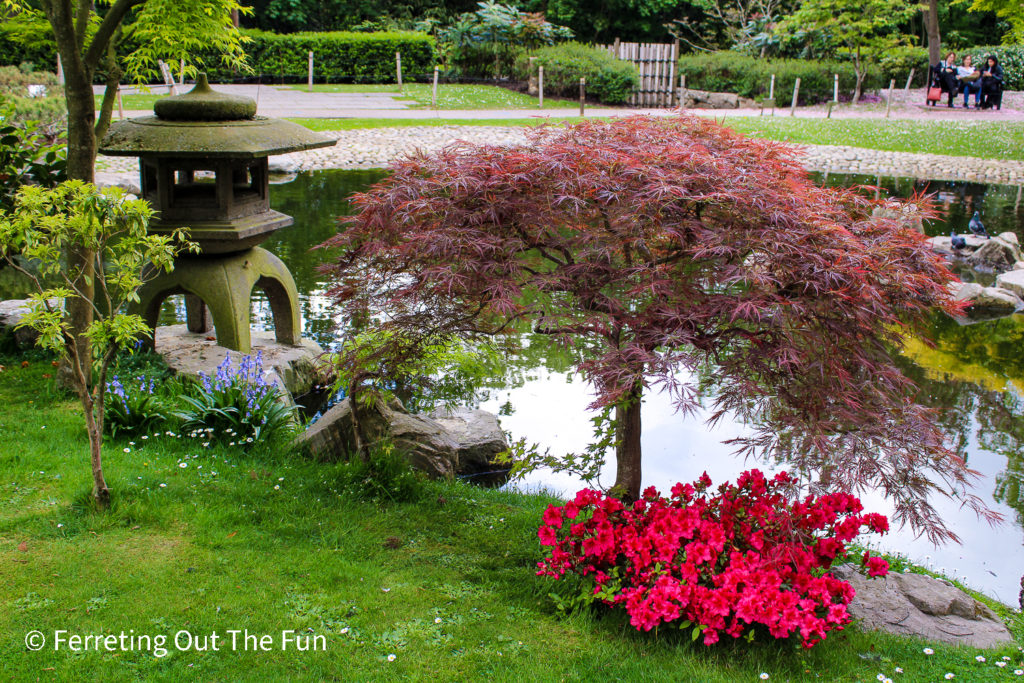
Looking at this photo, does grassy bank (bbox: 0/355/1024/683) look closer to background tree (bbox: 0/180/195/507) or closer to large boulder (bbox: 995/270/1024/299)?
background tree (bbox: 0/180/195/507)

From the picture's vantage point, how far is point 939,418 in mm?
7816

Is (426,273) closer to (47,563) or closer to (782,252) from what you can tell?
(782,252)

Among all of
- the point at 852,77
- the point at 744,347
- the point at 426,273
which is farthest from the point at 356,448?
the point at 852,77

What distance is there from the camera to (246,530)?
4551mm

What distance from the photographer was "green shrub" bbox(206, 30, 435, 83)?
99.8ft

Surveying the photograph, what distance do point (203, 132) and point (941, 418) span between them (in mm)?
6979

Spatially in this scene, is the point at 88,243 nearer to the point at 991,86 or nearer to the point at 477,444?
the point at 477,444

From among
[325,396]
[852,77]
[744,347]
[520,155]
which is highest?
[852,77]

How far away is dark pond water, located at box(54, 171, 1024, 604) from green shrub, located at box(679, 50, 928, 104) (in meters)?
21.1

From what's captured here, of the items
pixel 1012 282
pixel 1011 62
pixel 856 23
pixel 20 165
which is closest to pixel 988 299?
pixel 1012 282

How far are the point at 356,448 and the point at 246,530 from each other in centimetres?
132

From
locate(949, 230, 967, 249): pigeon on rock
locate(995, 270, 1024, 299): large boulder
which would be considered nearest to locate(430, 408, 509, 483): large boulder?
locate(995, 270, 1024, 299): large boulder

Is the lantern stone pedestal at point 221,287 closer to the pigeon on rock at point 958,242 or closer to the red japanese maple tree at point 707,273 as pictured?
the red japanese maple tree at point 707,273

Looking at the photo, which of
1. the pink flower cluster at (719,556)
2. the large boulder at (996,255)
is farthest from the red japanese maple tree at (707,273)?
the large boulder at (996,255)
